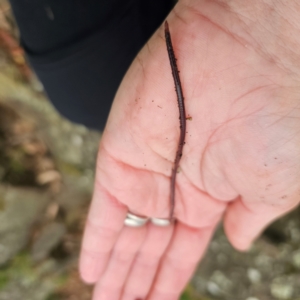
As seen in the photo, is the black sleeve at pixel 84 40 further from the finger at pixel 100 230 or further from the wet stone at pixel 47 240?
the wet stone at pixel 47 240

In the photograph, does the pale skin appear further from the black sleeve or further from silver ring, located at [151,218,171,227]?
the black sleeve

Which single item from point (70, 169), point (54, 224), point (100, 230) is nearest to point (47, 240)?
point (54, 224)

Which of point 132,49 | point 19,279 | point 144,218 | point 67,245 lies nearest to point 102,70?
point 132,49

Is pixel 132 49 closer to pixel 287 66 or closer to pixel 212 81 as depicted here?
pixel 212 81

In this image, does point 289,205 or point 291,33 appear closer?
point 291,33

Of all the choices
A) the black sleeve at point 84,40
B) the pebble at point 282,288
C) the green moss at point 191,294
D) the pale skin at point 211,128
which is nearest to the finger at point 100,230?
the pale skin at point 211,128

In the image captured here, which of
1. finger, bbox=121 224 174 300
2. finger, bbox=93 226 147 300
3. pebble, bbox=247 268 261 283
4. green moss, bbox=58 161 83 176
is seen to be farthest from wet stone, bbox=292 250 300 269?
green moss, bbox=58 161 83 176
